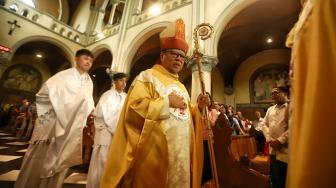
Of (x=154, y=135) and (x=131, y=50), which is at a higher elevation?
(x=131, y=50)

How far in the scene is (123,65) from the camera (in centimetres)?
811

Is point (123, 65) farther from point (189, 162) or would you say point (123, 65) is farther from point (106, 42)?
point (189, 162)

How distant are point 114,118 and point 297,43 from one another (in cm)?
241

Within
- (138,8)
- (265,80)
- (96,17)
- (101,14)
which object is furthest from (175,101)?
(96,17)

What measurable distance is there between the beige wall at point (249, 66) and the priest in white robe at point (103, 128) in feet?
28.6

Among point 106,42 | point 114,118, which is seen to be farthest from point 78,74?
point 106,42

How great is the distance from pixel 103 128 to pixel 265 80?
962cm

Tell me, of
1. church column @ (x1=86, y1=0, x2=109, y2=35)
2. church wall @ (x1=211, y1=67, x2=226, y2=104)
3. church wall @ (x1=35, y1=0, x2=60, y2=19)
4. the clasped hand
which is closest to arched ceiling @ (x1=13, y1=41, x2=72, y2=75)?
church column @ (x1=86, y1=0, x2=109, y2=35)

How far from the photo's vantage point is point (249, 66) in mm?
10289

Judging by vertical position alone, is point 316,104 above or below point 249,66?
below

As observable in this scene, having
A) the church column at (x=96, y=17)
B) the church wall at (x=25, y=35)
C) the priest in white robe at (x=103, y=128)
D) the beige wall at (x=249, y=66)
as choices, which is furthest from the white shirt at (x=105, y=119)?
the church column at (x=96, y=17)

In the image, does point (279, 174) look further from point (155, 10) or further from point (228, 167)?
point (155, 10)

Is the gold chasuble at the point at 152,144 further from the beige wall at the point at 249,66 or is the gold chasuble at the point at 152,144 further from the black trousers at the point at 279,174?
the beige wall at the point at 249,66

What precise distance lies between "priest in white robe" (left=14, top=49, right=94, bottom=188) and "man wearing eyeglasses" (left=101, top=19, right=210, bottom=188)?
89 cm
